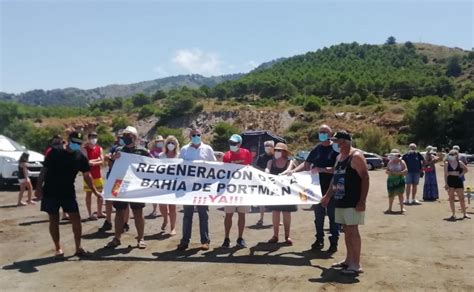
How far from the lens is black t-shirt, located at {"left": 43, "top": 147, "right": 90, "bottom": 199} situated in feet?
27.3

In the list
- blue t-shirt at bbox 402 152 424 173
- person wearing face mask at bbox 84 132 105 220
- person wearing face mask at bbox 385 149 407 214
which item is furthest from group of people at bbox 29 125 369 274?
blue t-shirt at bbox 402 152 424 173

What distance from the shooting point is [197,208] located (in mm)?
9367

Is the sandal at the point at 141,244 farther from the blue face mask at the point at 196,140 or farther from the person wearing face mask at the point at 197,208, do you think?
the blue face mask at the point at 196,140

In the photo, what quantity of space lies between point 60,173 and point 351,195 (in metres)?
4.41

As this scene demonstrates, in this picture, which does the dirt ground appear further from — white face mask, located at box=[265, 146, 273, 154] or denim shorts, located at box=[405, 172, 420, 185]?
denim shorts, located at box=[405, 172, 420, 185]

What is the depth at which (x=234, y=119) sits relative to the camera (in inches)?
3206

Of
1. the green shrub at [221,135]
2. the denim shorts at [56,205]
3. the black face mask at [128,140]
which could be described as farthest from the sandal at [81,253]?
the green shrub at [221,135]

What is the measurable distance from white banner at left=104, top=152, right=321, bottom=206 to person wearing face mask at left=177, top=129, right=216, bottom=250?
14 cm

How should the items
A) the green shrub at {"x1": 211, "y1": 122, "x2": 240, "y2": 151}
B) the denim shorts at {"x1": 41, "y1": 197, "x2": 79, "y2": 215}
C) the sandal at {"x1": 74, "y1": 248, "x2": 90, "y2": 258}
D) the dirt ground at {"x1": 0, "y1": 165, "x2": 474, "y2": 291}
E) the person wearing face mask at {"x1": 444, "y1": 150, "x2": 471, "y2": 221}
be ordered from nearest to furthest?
1. the dirt ground at {"x1": 0, "y1": 165, "x2": 474, "y2": 291}
2. the denim shorts at {"x1": 41, "y1": 197, "x2": 79, "y2": 215}
3. the sandal at {"x1": 74, "y1": 248, "x2": 90, "y2": 258}
4. the person wearing face mask at {"x1": 444, "y1": 150, "x2": 471, "y2": 221}
5. the green shrub at {"x1": 211, "y1": 122, "x2": 240, "y2": 151}

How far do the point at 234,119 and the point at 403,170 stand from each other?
6665cm

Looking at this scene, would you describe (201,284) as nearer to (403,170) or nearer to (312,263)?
(312,263)

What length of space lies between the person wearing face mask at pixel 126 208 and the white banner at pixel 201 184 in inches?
5.3

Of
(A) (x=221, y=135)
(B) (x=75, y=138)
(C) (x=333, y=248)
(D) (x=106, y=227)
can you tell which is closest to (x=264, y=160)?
(C) (x=333, y=248)

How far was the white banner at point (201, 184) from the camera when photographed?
29.7ft
